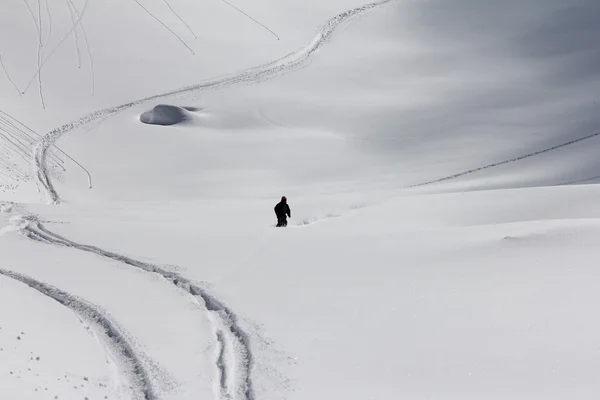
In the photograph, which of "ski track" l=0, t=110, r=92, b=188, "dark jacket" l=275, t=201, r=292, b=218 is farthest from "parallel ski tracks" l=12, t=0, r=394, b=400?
"dark jacket" l=275, t=201, r=292, b=218

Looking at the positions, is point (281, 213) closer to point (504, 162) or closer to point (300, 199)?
point (300, 199)

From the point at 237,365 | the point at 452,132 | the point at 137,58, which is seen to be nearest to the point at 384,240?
the point at 237,365

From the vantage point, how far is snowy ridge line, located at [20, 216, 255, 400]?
10.4 meters

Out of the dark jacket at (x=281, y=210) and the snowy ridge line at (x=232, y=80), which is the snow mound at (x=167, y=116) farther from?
the dark jacket at (x=281, y=210)

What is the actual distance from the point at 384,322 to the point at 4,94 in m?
27.6

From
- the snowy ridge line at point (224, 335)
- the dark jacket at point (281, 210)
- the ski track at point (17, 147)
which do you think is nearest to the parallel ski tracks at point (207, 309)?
the snowy ridge line at point (224, 335)

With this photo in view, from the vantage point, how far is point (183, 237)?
16.9 m

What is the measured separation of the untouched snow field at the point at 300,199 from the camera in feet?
35.6

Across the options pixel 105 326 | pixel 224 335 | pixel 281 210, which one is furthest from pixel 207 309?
pixel 281 210

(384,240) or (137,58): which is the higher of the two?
(137,58)

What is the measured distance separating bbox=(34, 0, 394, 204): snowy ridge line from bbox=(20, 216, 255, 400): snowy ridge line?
1141 cm

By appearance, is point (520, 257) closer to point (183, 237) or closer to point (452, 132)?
point (183, 237)

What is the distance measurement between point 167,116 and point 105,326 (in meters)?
22.9

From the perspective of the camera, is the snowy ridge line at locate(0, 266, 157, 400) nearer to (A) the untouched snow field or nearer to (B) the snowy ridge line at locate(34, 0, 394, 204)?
(A) the untouched snow field
